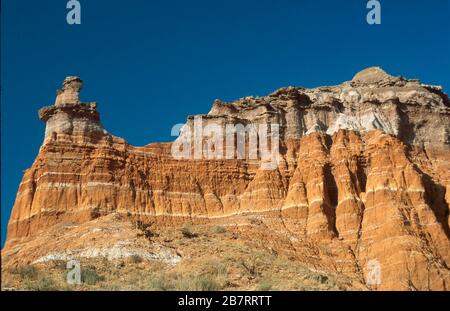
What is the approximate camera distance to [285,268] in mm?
43594

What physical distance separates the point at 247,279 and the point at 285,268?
481 cm

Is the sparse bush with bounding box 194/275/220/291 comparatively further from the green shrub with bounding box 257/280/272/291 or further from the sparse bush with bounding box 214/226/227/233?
the sparse bush with bounding box 214/226/227/233

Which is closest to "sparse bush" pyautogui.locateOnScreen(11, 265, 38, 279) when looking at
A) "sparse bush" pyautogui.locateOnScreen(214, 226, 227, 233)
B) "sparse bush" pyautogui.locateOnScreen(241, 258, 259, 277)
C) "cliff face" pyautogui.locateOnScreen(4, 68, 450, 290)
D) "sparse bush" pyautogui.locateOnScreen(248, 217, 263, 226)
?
"sparse bush" pyautogui.locateOnScreen(241, 258, 259, 277)

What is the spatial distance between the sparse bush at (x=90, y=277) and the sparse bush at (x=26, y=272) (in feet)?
8.51

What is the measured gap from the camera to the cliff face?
62.2m

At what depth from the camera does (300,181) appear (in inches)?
2741

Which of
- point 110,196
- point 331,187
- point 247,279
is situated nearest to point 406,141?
point 331,187

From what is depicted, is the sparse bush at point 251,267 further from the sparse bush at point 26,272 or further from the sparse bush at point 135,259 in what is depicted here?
the sparse bush at point 26,272

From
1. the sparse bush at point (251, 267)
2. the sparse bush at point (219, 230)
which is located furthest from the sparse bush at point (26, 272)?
the sparse bush at point (219, 230)

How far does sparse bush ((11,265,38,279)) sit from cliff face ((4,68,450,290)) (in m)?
21.6

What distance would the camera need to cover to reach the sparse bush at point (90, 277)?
39312mm

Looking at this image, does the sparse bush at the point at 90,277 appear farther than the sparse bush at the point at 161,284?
Yes

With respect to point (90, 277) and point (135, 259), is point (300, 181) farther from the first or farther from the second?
point (90, 277)
